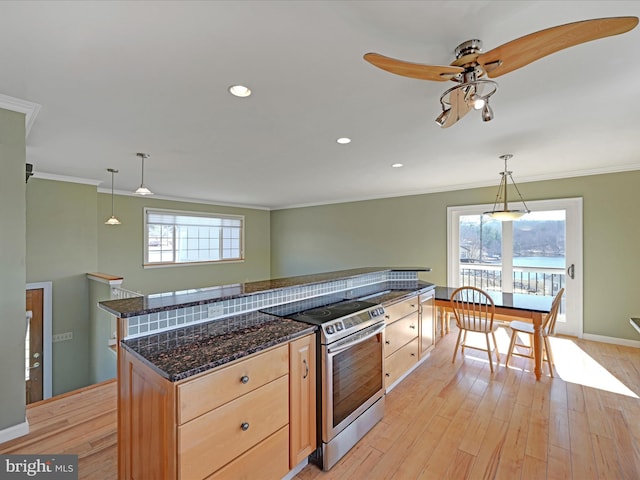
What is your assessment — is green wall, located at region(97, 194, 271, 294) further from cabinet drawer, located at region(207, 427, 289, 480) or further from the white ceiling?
cabinet drawer, located at region(207, 427, 289, 480)

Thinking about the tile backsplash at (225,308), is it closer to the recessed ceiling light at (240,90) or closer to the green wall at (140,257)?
the recessed ceiling light at (240,90)

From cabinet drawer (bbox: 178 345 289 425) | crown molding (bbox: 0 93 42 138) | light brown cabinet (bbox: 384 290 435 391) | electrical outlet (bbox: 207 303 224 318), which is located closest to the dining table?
light brown cabinet (bbox: 384 290 435 391)

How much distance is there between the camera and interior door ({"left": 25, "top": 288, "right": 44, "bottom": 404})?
13.2 ft

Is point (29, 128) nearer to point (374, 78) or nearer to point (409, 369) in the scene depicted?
point (374, 78)

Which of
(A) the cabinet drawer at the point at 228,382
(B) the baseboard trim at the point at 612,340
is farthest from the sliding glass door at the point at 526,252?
(A) the cabinet drawer at the point at 228,382

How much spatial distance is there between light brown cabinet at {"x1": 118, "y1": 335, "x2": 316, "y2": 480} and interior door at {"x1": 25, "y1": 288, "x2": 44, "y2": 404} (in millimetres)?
3804

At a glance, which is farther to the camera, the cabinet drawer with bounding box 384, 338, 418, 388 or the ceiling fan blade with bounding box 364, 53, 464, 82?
the cabinet drawer with bounding box 384, 338, 418, 388

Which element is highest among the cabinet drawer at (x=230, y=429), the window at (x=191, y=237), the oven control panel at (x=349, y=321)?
the window at (x=191, y=237)

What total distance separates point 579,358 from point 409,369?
2.37m

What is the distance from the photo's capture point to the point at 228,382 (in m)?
1.39

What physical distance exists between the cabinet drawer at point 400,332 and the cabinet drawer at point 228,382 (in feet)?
4.16

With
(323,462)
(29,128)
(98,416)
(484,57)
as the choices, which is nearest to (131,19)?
(484,57)

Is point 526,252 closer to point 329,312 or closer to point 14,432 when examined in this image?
point 329,312

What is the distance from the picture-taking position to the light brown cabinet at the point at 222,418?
1.24 metres
